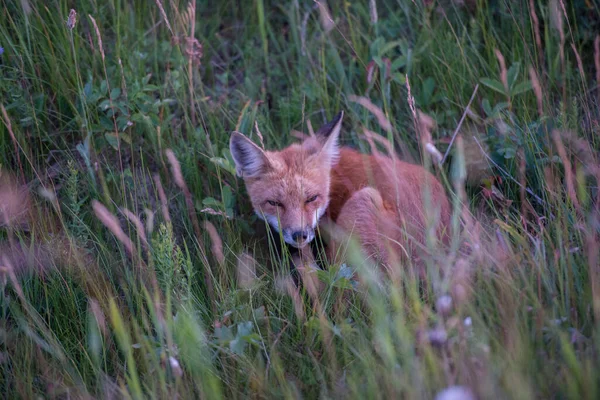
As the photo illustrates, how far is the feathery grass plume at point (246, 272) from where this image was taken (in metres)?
3.21

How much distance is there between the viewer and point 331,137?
13.9ft

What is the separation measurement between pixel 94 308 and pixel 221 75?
9.29 ft

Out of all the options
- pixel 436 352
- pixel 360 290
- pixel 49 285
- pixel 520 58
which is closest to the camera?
pixel 436 352

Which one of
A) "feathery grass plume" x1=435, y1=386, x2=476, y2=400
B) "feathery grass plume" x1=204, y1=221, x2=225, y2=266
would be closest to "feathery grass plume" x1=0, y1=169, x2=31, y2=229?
"feathery grass plume" x1=204, y1=221, x2=225, y2=266

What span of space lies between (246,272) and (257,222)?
1044mm

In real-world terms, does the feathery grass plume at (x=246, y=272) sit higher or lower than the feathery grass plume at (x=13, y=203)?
lower

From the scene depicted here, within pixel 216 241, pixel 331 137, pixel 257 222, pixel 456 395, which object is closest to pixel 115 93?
pixel 257 222

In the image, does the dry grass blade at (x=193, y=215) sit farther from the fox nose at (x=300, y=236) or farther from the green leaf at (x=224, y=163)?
the fox nose at (x=300, y=236)

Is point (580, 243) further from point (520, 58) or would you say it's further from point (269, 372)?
point (520, 58)

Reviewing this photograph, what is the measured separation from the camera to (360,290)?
3.03m

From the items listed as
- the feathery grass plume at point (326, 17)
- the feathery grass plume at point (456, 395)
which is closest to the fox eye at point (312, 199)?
the feathery grass plume at point (326, 17)

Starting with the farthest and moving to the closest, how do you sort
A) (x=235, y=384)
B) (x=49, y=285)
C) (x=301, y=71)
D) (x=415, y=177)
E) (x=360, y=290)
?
(x=301, y=71) → (x=415, y=177) → (x=49, y=285) → (x=360, y=290) → (x=235, y=384)

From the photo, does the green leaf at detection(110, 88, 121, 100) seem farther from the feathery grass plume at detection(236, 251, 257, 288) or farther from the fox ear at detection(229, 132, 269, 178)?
the feathery grass plume at detection(236, 251, 257, 288)

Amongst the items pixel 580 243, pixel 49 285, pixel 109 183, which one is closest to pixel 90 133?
pixel 109 183
